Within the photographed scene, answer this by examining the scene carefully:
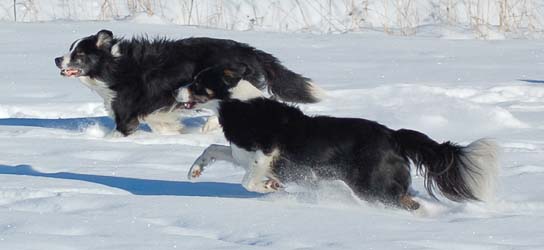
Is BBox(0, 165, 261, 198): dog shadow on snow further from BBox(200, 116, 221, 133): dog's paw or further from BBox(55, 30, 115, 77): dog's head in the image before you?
BBox(200, 116, 221, 133): dog's paw

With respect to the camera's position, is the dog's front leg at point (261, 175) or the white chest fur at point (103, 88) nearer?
the dog's front leg at point (261, 175)

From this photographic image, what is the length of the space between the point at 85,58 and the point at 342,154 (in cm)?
308

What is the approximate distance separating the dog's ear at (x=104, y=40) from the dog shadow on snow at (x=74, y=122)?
572mm

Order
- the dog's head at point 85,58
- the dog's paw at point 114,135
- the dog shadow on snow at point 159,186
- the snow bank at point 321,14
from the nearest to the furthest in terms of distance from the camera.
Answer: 1. the dog shadow on snow at point 159,186
2. the dog's paw at point 114,135
3. the dog's head at point 85,58
4. the snow bank at point 321,14

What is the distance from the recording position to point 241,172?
6539 millimetres

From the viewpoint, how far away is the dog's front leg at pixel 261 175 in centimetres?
566

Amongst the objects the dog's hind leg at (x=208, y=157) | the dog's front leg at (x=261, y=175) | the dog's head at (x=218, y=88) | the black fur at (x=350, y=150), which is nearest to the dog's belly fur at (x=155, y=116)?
the dog's head at (x=218, y=88)

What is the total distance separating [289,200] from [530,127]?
2997 millimetres

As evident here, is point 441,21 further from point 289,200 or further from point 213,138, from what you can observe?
point 289,200

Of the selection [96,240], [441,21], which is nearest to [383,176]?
[96,240]

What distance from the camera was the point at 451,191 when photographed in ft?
17.9

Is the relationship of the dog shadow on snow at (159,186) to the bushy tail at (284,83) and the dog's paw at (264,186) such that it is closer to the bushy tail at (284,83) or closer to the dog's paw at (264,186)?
the dog's paw at (264,186)

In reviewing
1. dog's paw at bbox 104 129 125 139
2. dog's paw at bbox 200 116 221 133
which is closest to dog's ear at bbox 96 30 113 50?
dog's paw at bbox 104 129 125 139

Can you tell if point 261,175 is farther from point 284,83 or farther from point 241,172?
point 284,83
